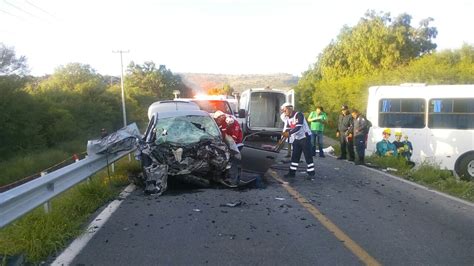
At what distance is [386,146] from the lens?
14.2 meters

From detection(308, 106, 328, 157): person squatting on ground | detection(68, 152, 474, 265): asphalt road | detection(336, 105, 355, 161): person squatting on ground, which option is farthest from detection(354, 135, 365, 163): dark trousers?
detection(68, 152, 474, 265): asphalt road

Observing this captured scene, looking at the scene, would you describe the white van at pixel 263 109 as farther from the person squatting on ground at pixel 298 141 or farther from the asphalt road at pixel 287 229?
the asphalt road at pixel 287 229

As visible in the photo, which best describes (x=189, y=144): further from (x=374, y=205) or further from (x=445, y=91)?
(x=445, y=91)

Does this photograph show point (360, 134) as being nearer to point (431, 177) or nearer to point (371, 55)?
point (431, 177)

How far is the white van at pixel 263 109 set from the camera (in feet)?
62.8

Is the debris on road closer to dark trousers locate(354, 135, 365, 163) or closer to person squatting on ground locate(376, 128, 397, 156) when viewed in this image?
dark trousers locate(354, 135, 365, 163)

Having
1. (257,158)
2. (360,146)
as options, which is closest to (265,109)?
(360,146)

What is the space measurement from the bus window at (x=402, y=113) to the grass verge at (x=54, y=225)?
915 centimetres

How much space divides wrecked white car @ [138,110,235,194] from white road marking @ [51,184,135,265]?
0.72 metres

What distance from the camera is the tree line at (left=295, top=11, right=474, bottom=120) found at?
31.2 m

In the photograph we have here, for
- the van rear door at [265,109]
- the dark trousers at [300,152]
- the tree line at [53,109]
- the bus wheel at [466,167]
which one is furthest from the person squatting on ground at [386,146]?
the tree line at [53,109]

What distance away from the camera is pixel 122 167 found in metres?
11.0

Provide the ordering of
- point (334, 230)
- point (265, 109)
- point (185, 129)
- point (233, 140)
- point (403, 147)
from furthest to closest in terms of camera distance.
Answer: point (265, 109)
point (403, 147)
point (233, 140)
point (185, 129)
point (334, 230)

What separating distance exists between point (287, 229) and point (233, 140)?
13.3 ft
